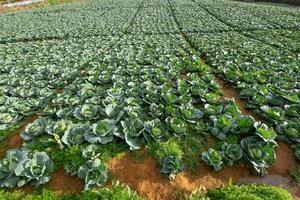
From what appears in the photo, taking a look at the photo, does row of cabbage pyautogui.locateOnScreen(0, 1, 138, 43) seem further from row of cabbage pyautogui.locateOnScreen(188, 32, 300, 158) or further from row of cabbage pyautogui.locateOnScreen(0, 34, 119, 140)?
row of cabbage pyautogui.locateOnScreen(188, 32, 300, 158)

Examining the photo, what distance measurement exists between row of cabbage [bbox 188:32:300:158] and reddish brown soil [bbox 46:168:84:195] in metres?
4.73

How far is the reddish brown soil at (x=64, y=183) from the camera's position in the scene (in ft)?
17.9

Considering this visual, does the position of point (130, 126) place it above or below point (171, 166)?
above

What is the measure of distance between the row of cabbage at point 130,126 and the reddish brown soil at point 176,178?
185mm

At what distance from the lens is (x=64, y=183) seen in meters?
5.61

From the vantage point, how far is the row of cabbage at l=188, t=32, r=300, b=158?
274 inches

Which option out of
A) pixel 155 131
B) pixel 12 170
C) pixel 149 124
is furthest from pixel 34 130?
pixel 155 131

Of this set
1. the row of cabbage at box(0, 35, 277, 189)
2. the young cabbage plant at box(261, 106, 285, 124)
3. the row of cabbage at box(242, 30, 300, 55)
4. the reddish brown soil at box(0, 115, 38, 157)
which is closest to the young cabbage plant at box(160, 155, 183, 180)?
the row of cabbage at box(0, 35, 277, 189)

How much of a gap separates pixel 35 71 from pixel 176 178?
28.4ft

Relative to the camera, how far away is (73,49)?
1564cm

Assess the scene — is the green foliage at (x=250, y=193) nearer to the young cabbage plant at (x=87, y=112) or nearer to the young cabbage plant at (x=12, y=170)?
the young cabbage plant at (x=87, y=112)

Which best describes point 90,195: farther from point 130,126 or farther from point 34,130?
point 34,130

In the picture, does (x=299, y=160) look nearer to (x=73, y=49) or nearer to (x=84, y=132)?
(x=84, y=132)

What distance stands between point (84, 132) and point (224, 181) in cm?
335
